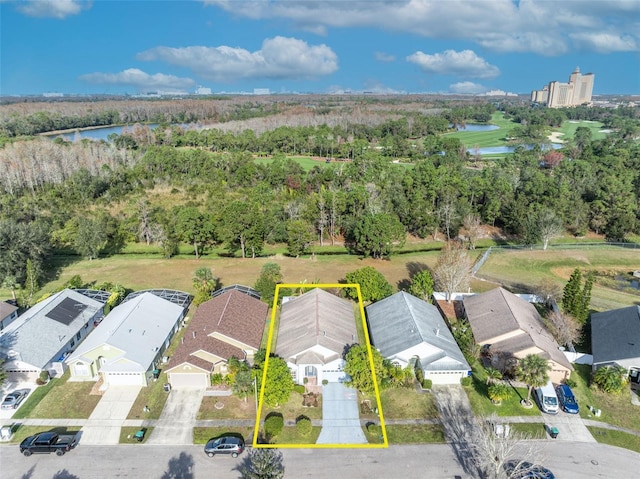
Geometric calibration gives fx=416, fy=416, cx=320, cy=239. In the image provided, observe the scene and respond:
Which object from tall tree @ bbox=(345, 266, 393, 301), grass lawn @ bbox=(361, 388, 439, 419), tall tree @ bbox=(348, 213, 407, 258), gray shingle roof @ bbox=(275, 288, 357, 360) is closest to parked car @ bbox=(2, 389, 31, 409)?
gray shingle roof @ bbox=(275, 288, 357, 360)

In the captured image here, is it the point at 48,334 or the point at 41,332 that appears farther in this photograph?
the point at 48,334

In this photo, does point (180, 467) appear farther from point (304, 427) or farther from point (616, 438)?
point (616, 438)

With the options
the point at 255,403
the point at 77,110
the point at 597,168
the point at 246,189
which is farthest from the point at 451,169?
the point at 77,110

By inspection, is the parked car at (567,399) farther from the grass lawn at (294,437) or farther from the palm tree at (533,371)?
the grass lawn at (294,437)

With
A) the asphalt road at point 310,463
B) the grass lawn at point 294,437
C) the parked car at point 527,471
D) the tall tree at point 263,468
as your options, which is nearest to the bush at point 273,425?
the grass lawn at point 294,437

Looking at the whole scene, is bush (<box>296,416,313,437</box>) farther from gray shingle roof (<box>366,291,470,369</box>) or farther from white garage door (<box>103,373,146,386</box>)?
white garage door (<box>103,373,146,386</box>)

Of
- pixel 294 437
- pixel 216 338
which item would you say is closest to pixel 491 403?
pixel 294 437

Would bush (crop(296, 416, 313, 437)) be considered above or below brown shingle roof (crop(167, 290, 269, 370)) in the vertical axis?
below
